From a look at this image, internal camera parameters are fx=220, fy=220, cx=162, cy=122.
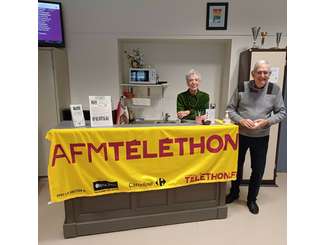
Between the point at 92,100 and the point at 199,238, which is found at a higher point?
the point at 92,100

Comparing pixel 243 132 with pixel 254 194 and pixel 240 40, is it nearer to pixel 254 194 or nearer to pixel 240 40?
pixel 254 194

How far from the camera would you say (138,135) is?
183 cm

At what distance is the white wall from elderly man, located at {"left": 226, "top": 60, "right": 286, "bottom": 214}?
3.22 ft

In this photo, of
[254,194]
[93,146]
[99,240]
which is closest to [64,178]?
[93,146]

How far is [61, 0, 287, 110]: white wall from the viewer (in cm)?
292

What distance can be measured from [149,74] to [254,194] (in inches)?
79.2

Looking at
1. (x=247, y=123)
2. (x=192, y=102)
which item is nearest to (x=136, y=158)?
(x=192, y=102)

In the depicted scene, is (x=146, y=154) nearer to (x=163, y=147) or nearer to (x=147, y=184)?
(x=163, y=147)

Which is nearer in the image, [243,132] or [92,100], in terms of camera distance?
[92,100]

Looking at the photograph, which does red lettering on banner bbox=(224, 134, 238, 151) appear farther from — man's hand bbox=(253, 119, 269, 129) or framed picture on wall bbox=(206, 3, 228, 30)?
framed picture on wall bbox=(206, 3, 228, 30)

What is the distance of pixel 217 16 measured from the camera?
2947 mm

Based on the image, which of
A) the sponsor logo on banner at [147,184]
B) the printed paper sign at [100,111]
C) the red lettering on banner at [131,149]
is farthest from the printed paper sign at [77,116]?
the sponsor logo on banner at [147,184]

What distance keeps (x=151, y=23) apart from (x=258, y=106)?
1.80 metres

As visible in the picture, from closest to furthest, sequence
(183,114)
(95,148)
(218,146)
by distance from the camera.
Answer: (95,148)
(218,146)
(183,114)
